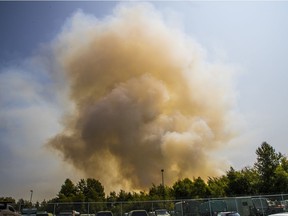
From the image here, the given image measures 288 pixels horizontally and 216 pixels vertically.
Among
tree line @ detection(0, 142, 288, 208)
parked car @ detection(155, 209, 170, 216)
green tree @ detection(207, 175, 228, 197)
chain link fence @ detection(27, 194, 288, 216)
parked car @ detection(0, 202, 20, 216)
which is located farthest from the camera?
green tree @ detection(207, 175, 228, 197)

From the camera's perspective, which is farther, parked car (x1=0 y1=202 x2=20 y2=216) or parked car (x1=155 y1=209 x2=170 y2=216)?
parked car (x1=155 y1=209 x2=170 y2=216)

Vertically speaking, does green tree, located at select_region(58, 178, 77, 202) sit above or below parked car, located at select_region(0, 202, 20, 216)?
above

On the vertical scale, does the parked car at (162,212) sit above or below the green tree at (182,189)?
below

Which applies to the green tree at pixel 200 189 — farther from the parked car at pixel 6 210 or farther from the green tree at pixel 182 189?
the parked car at pixel 6 210

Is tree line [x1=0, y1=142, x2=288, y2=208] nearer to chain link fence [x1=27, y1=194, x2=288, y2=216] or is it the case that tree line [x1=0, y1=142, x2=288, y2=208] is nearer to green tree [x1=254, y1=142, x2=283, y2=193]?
green tree [x1=254, y1=142, x2=283, y2=193]

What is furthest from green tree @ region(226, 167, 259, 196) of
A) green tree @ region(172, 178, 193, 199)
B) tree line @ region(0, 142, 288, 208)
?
green tree @ region(172, 178, 193, 199)

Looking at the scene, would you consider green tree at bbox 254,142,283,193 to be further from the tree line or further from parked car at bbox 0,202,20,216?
parked car at bbox 0,202,20,216

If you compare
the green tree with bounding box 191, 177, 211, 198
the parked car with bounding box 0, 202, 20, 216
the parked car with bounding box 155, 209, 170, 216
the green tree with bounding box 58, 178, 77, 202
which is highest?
the green tree with bounding box 58, 178, 77, 202

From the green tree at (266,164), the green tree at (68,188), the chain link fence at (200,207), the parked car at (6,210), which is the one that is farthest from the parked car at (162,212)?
the green tree at (68,188)

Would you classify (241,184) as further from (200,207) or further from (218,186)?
(200,207)

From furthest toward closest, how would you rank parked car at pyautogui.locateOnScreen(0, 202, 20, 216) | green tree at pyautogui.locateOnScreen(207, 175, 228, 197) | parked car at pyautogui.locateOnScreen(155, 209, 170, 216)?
1. green tree at pyautogui.locateOnScreen(207, 175, 228, 197)
2. parked car at pyautogui.locateOnScreen(155, 209, 170, 216)
3. parked car at pyautogui.locateOnScreen(0, 202, 20, 216)

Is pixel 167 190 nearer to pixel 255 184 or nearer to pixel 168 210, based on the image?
pixel 255 184

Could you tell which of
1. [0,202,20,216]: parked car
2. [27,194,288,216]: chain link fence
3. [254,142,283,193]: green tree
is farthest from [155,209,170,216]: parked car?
[254,142,283,193]: green tree

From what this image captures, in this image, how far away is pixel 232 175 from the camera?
6412 cm
